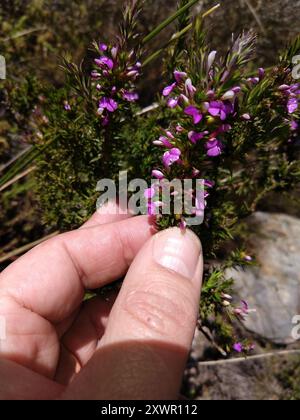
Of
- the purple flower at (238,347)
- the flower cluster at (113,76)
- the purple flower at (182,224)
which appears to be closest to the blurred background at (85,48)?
the purple flower at (238,347)

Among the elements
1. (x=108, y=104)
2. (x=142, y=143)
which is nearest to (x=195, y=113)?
(x=108, y=104)

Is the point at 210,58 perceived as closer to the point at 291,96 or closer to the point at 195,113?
the point at 195,113

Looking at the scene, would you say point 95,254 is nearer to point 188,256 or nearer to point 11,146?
point 188,256

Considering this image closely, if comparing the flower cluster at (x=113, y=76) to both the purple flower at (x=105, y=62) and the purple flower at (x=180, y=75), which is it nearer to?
the purple flower at (x=105, y=62)

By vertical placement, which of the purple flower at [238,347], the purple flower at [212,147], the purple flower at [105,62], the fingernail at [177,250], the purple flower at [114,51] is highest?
the purple flower at [114,51]

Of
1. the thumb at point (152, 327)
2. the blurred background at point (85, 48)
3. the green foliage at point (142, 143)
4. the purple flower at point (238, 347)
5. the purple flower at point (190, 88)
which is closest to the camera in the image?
the purple flower at point (190, 88)
